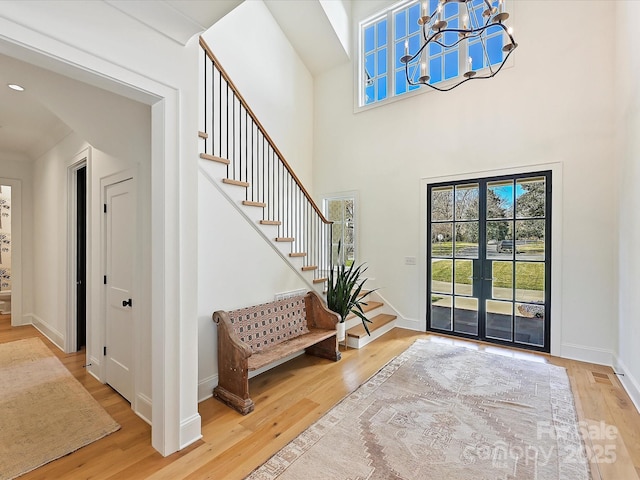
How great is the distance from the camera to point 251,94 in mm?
4949

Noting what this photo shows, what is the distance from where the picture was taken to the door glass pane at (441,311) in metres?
4.50

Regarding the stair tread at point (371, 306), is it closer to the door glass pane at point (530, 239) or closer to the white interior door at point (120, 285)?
the door glass pane at point (530, 239)

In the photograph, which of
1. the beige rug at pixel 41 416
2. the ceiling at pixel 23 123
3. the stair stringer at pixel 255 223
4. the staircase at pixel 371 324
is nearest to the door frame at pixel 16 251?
the ceiling at pixel 23 123

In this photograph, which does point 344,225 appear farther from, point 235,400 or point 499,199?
point 235,400

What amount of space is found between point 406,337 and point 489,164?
267 cm

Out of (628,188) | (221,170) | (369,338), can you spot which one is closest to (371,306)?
(369,338)

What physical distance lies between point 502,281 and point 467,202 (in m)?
1.18

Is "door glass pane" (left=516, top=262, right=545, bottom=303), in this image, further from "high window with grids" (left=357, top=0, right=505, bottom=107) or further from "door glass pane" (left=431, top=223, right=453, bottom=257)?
"high window with grids" (left=357, top=0, right=505, bottom=107)

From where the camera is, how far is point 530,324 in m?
3.95

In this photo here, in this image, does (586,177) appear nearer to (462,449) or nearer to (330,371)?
(462,449)

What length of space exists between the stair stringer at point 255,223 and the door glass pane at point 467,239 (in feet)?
6.92

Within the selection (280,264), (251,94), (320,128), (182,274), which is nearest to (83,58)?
(182,274)

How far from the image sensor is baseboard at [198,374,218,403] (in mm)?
2666

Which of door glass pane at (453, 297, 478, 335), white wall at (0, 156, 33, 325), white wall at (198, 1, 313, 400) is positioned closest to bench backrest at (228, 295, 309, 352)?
white wall at (198, 1, 313, 400)
